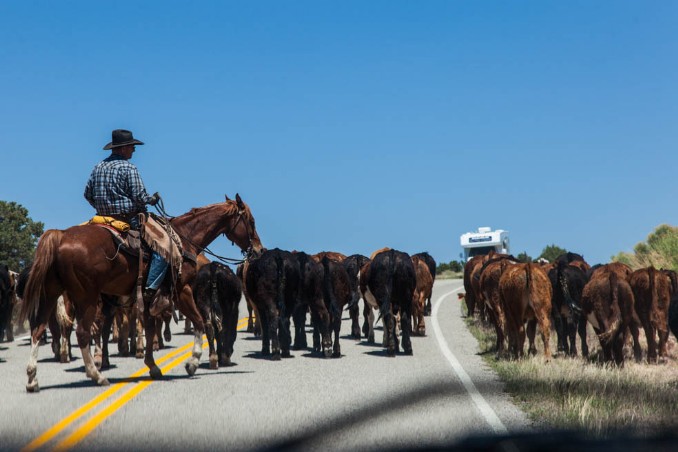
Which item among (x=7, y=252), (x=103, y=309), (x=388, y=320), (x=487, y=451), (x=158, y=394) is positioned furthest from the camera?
(x=7, y=252)

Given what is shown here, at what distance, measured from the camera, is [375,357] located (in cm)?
1587

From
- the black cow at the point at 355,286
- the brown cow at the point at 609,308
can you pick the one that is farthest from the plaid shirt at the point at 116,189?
the black cow at the point at 355,286

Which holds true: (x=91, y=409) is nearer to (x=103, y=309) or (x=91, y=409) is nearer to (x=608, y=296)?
(x=103, y=309)

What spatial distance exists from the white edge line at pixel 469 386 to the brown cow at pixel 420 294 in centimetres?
47

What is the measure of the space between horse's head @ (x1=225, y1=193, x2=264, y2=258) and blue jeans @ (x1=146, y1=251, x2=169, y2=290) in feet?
8.66

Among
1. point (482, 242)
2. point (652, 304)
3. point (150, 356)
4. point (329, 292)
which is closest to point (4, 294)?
point (329, 292)

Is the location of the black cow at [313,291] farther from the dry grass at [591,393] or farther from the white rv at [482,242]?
the white rv at [482,242]

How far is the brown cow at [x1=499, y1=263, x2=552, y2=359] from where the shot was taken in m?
15.4

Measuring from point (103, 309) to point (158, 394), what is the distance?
3631 mm

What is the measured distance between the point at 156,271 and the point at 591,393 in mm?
7181

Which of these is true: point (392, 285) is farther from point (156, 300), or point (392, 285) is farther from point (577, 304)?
point (156, 300)

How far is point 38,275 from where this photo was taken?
38.0 ft

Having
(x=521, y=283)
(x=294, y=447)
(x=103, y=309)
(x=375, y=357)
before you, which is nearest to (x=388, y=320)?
(x=375, y=357)

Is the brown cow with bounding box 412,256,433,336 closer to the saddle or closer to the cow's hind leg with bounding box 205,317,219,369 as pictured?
the cow's hind leg with bounding box 205,317,219,369
